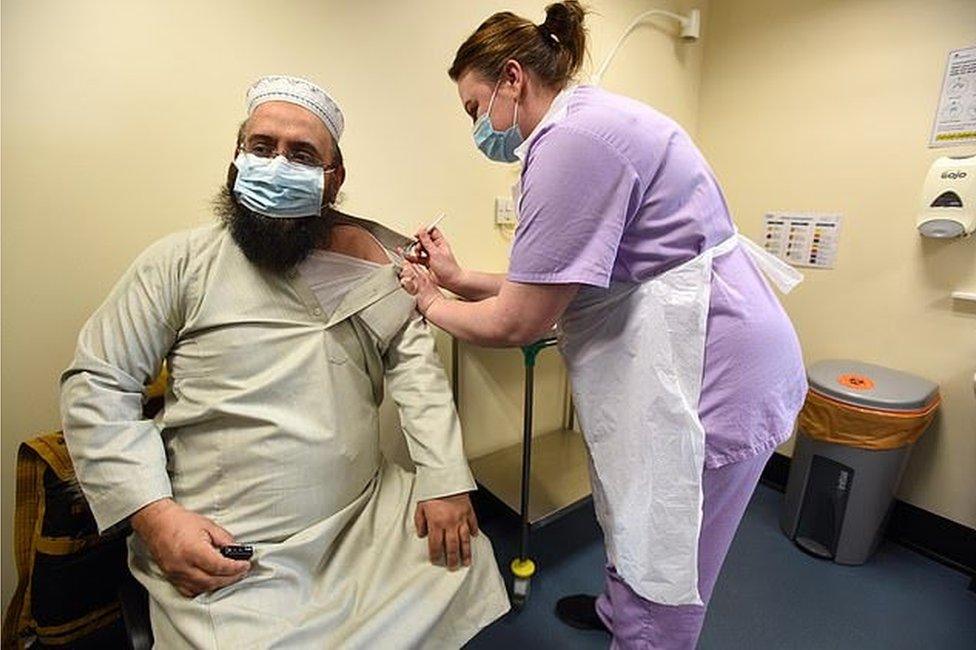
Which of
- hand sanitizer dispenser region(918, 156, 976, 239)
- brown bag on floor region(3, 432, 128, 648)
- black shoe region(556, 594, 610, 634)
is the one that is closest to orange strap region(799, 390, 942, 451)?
hand sanitizer dispenser region(918, 156, 976, 239)

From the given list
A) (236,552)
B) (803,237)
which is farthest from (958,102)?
(236,552)

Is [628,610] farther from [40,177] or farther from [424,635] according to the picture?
[40,177]

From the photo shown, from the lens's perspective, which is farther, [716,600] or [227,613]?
[716,600]

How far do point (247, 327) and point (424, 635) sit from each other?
65 centimetres

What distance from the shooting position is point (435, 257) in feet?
3.64

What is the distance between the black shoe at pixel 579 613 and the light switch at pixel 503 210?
1281 millimetres

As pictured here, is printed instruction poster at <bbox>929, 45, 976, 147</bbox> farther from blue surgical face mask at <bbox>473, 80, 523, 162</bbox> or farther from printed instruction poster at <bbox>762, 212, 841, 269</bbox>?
blue surgical face mask at <bbox>473, 80, 523, 162</bbox>

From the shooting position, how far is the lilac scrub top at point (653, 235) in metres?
0.74

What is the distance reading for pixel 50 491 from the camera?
0.96 metres

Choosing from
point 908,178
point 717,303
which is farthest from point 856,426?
point 717,303

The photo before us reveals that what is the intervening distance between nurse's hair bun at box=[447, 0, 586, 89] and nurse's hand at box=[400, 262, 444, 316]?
40 cm

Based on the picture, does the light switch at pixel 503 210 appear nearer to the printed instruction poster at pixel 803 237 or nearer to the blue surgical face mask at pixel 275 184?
the blue surgical face mask at pixel 275 184

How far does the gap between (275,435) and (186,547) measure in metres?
0.22

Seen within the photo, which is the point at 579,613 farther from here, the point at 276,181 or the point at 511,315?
the point at 276,181
